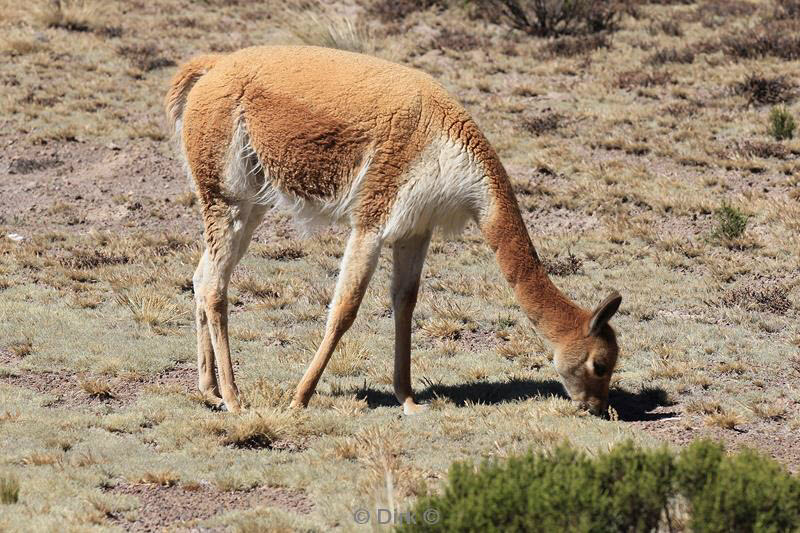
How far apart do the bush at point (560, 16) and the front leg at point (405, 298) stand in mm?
14531

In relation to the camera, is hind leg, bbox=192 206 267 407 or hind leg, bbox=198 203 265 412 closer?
hind leg, bbox=198 203 265 412

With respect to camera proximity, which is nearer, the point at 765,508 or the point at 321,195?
the point at 765,508

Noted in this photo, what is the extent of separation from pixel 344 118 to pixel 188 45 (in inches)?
533

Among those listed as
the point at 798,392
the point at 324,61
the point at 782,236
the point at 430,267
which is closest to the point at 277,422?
the point at 324,61

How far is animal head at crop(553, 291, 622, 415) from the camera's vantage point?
247 inches

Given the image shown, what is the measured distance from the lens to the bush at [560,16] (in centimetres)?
2045

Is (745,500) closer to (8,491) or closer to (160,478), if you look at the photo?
(160,478)

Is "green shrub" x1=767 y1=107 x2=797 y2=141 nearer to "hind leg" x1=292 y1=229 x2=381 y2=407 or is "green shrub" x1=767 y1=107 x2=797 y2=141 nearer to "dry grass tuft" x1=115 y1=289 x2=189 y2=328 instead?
"dry grass tuft" x1=115 y1=289 x2=189 y2=328

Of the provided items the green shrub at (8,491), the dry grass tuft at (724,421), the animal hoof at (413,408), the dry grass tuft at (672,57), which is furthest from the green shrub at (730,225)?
the green shrub at (8,491)

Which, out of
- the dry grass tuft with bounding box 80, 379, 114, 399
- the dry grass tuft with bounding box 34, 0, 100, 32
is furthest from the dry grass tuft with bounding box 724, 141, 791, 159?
the dry grass tuft with bounding box 34, 0, 100, 32

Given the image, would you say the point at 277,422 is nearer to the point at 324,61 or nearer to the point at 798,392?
the point at 324,61

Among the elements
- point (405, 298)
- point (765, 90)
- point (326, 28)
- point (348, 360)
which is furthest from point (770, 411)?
point (326, 28)

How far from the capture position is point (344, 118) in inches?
254

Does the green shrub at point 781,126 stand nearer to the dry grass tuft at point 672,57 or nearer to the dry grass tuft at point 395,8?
the dry grass tuft at point 672,57
